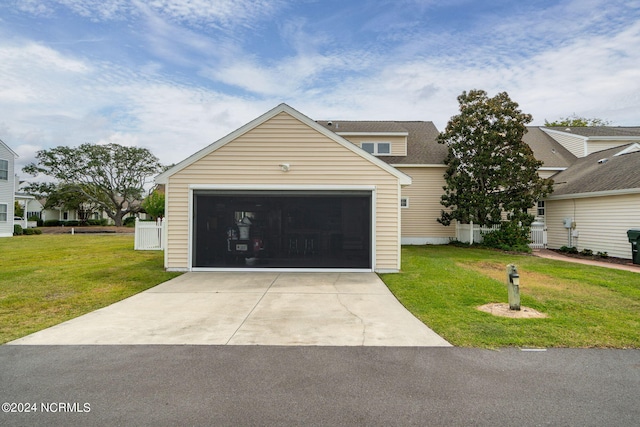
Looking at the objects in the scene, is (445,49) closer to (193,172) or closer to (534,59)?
(534,59)

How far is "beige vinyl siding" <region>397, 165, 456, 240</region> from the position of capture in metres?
19.1

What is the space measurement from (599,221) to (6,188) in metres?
34.4

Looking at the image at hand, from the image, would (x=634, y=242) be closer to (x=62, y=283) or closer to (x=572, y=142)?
(x=572, y=142)

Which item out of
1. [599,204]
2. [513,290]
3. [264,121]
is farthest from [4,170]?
[599,204]

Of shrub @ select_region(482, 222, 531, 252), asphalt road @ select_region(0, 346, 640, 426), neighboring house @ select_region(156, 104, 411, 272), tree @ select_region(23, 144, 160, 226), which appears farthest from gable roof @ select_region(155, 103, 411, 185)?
tree @ select_region(23, 144, 160, 226)

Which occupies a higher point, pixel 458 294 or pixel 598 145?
pixel 598 145

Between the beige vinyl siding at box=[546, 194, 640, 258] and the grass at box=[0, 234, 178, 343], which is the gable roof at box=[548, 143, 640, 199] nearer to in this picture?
the beige vinyl siding at box=[546, 194, 640, 258]

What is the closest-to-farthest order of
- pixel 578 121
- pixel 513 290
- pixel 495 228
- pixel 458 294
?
pixel 513 290
pixel 458 294
pixel 495 228
pixel 578 121

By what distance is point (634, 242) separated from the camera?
12.4m

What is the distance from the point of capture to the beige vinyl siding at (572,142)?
68.3ft

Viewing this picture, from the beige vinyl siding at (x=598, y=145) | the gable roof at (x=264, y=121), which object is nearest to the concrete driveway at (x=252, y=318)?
the gable roof at (x=264, y=121)

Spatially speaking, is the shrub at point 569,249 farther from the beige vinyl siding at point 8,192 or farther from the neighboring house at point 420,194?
the beige vinyl siding at point 8,192

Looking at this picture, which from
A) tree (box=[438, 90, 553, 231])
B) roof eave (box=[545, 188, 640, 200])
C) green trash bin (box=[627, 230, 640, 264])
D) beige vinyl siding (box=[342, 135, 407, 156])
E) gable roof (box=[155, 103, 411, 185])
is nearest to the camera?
gable roof (box=[155, 103, 411, 185])

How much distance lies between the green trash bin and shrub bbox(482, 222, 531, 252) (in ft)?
12.1
